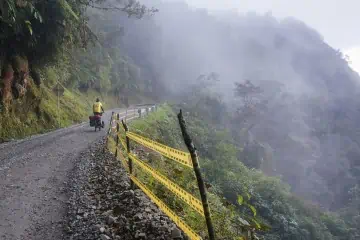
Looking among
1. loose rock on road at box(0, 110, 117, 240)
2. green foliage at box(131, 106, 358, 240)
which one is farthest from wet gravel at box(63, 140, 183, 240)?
green foliage at box(131, 106, 358, 240)

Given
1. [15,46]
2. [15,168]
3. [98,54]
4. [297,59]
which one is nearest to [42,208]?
[15,168]

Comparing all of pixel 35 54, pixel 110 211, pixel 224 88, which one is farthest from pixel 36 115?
pixel 224 88

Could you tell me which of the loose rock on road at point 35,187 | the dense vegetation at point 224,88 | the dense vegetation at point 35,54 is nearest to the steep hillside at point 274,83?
the dense vegetation at point 224,88

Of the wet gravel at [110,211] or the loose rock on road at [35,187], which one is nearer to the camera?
the wet gravel at [110,211]

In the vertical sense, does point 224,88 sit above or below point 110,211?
above

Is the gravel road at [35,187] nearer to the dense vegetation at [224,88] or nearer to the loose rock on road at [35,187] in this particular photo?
the loose rock on road at [35,187]

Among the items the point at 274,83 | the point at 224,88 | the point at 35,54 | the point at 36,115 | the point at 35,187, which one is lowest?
the point at 35,187

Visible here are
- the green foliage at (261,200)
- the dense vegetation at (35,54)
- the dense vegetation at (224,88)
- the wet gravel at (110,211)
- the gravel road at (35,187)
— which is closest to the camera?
the wet gravel at (110,211)

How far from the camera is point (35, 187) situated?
7312 mm

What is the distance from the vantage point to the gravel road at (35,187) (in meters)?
5.25

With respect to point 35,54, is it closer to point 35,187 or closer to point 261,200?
point 35,187

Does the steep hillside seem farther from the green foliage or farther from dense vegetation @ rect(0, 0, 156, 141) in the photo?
dense vegetation @ rect(0, 0, 156, 141)

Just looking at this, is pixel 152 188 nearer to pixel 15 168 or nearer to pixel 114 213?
pixel 114 213

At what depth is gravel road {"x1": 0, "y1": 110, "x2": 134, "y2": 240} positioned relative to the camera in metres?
5.25
